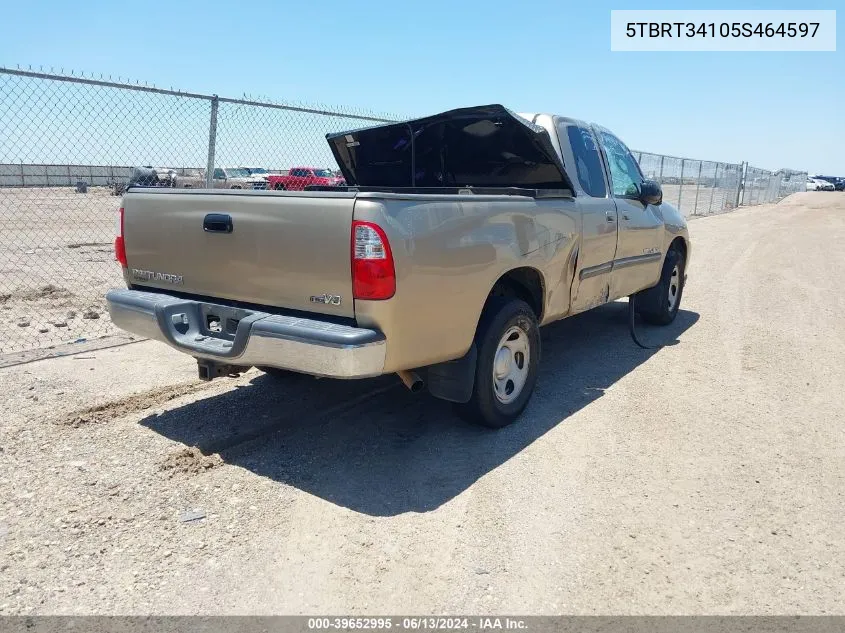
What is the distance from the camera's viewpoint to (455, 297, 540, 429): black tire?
415cm

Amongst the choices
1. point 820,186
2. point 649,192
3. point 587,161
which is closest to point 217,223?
point 587,161

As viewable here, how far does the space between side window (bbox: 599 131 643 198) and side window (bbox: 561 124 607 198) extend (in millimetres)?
210

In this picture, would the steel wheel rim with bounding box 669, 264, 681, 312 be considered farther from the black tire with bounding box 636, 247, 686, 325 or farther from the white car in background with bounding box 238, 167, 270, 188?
the white car in background with bounding box 238, 167, 270, 188

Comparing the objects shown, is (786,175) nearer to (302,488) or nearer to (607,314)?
(607,314)

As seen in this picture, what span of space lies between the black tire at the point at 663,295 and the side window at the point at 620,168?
45.6 inches

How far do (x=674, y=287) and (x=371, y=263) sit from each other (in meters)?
5.37

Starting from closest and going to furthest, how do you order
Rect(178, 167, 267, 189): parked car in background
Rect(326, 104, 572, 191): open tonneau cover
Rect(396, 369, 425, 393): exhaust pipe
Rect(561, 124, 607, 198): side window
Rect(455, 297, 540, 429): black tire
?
Rect(396, 369, 425, 393): exhaust pipe < Rect(455, 297, 540, 429): black tire < Rect(326, 104, 572, 191): open tonneau cover < Rect(561, 124, 607, 198): side window < Rect(178, 167, 267, 189): parked car in background

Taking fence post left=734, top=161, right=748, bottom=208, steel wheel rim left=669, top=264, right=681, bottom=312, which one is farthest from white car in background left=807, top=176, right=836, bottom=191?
steel wheel rim left=669, top=264, right=681, bottom=312

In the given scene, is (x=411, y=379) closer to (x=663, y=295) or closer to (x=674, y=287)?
(x=663, y=295)

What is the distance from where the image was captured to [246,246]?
374cm

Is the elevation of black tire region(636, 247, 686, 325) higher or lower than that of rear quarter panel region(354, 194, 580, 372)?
lower

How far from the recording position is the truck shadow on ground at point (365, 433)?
3.72 meters

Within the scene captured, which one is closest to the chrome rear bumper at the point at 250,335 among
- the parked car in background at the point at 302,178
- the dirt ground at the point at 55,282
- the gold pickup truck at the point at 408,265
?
the gold pickup truck at the point at 408,265

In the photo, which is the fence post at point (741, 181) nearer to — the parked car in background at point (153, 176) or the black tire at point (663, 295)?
the black tire at point (663, 295)
